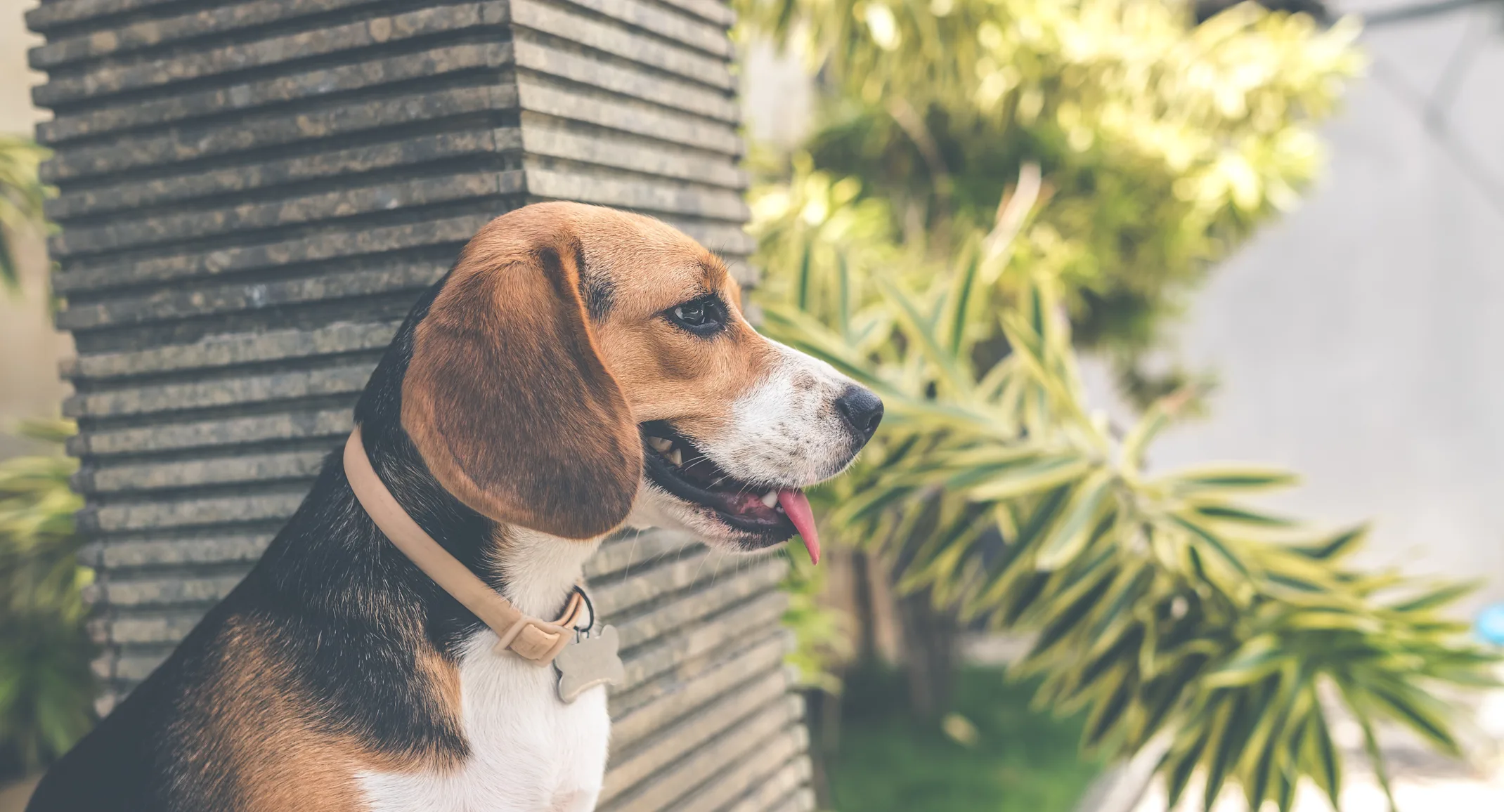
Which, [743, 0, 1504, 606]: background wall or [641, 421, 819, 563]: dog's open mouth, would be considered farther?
[743, 0, 1504, 606]: background wall

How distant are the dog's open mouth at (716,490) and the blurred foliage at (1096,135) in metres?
2.99

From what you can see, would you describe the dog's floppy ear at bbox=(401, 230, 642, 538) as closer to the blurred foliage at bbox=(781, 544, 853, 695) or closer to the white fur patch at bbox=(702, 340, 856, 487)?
the white fur patch at bbox=(702, 340, 856, 487)

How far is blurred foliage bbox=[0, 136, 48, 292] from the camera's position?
295cm

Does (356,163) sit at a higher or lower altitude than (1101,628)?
higher

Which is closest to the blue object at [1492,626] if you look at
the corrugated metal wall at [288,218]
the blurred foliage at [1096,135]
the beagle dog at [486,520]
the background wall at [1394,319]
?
the background wall at [1394,319]

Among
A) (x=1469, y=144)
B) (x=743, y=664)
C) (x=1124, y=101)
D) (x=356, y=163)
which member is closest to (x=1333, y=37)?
(x=1124, y=101)

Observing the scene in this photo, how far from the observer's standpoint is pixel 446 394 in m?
1.16

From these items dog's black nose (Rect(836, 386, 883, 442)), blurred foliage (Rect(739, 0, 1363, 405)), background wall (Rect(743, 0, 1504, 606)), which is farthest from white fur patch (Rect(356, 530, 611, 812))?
background wall (Rect(743, 0, 1504, 606))

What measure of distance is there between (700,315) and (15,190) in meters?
2.68

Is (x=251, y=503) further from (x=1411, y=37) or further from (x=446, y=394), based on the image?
(x=1411, y=37)

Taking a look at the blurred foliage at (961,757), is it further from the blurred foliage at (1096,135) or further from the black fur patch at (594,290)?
the black fur patch at (594,290)

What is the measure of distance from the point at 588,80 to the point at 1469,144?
754 cm

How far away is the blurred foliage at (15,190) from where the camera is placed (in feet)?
9.68

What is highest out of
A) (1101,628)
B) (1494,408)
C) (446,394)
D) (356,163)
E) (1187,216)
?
(356,163)
